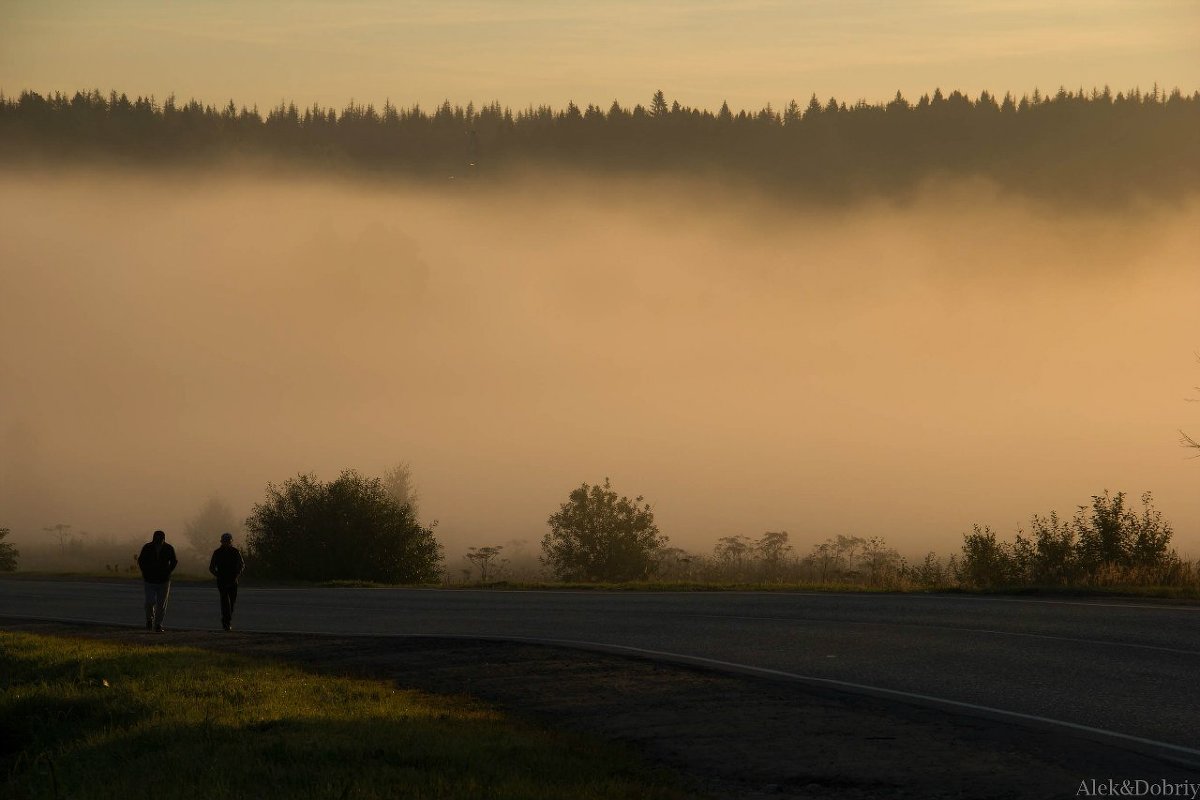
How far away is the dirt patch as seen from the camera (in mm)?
9883

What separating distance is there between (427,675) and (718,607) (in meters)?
8.78

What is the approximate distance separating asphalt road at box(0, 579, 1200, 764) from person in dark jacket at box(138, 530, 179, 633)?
4.95 ft

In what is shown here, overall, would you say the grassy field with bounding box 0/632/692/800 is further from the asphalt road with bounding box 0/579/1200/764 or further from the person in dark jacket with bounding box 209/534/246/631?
the person in dark jacket with bounding box 209/534/246/631

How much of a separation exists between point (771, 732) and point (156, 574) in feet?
49.0

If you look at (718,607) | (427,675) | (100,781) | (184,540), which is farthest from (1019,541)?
(184,540)

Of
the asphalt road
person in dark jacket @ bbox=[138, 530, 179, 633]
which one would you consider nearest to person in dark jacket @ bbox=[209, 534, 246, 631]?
the asphalt road

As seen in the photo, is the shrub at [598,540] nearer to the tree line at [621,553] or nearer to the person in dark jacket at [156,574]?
the tree line at [621,553]

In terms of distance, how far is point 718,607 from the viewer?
24266 millimetres

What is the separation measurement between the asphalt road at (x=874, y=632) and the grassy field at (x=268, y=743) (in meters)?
4.22

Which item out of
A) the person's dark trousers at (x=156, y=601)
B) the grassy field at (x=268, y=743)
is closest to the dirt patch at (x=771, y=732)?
the grassy field at (x=268, y=743)

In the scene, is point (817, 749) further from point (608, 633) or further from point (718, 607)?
point (718, 607)

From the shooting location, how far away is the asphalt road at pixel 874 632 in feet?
43.3

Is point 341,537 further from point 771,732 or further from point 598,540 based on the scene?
point 771,732

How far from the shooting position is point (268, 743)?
1184 cm
